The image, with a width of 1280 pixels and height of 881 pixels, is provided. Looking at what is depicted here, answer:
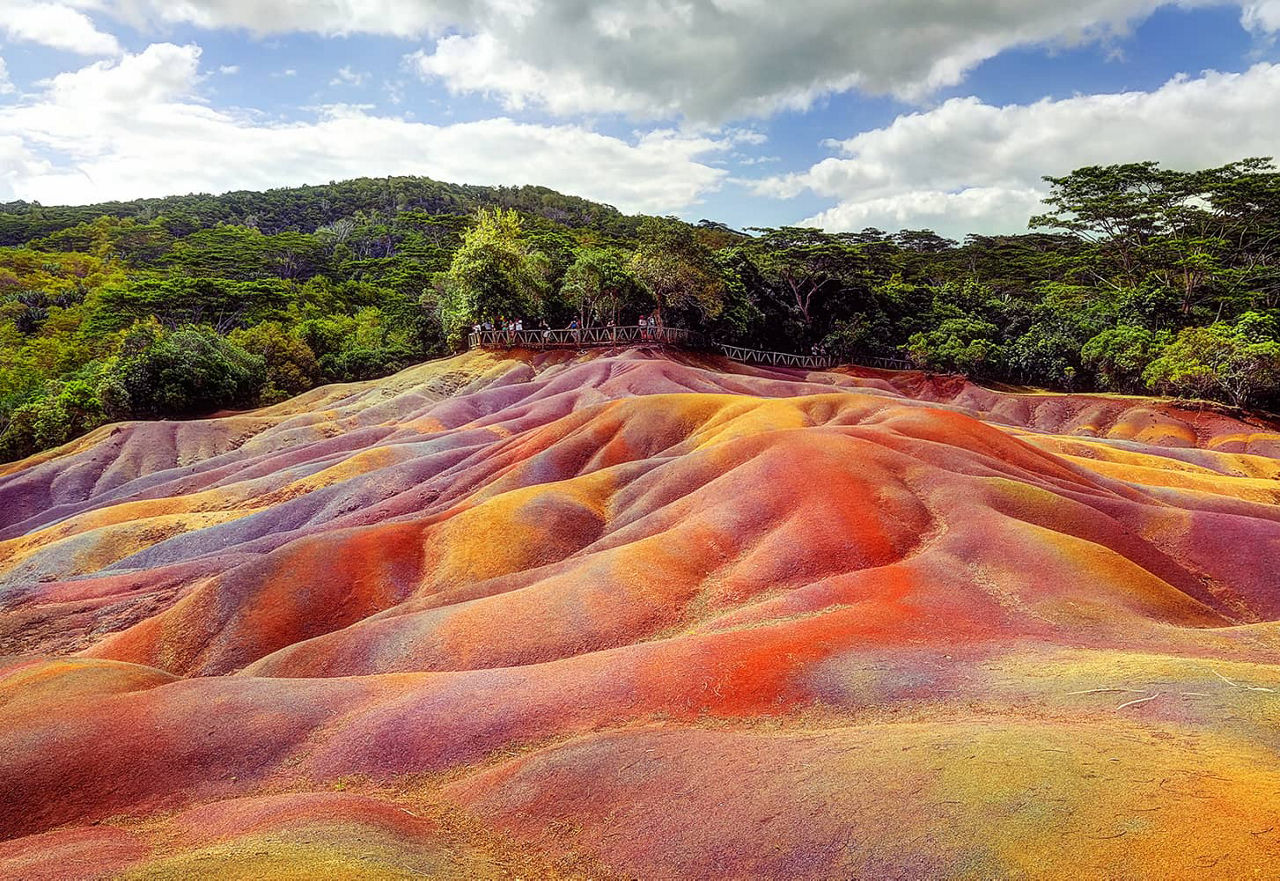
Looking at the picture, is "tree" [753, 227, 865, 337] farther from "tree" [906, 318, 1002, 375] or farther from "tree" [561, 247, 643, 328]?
"tree" [561, 247, 643, 328]

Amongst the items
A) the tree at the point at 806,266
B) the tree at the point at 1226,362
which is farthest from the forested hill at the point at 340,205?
the tree at the point at 1226,362

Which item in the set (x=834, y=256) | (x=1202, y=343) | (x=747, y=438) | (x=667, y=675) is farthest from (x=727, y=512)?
(x=834, y=256)

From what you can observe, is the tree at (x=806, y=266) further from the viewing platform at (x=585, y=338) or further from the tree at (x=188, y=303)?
the tree at (x=188, y=303)

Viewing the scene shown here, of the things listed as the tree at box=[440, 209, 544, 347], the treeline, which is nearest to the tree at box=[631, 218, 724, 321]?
the treeline

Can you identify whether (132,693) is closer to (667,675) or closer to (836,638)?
(667,675)

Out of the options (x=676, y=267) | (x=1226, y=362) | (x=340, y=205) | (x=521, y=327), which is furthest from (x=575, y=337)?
(x=340, y=205)
